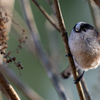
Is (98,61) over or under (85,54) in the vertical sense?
under

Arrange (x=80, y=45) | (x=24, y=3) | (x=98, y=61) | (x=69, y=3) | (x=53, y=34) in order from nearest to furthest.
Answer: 1. (x=80, y=45)
2. (x=98, y=61)
3. (x=24, y=3)
4. (x=53, y=34)
5. (x=69, y=3)

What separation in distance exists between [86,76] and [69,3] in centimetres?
148

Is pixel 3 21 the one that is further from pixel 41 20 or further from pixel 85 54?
pixel 41 20

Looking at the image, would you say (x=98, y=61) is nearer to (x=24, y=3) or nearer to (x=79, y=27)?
(x=79, y=27)

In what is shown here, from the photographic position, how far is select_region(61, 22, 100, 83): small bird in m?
1.58

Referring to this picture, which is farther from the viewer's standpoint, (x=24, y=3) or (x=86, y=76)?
(x=86, y=76)

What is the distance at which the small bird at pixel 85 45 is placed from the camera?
1.58m

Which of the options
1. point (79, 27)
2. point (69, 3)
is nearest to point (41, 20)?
point (69, 3)

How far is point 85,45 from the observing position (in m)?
1.58

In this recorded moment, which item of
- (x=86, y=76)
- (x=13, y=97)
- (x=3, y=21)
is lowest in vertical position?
(x=86, y=76)

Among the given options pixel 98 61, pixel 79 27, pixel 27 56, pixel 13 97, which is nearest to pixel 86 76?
pixel 27 56

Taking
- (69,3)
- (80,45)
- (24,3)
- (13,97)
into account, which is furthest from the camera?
(69,3)

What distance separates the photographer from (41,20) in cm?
350

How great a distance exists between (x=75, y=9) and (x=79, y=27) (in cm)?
183
